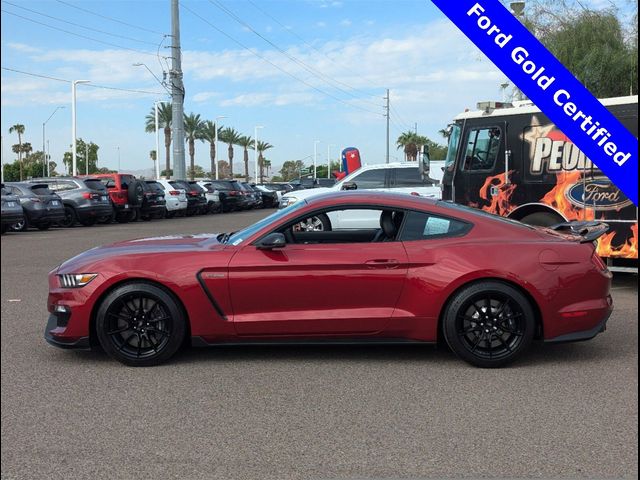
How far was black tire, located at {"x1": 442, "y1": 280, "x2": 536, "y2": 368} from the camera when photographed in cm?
548

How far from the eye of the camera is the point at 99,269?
5.55 m

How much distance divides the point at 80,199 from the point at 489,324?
20096 millimetres

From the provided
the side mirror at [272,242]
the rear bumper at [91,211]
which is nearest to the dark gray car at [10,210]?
the rear bumper at [91,211]

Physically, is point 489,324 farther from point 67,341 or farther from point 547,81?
point 67,341

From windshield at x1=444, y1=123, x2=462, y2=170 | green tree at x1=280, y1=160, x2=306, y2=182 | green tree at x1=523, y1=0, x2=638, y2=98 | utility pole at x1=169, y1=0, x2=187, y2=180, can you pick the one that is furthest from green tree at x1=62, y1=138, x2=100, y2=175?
windshield at x1=444, y1=123, x2=462, y2=170

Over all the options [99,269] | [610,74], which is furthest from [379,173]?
[99,269]

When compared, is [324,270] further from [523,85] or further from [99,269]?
[523,85]

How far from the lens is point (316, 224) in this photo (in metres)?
6.25

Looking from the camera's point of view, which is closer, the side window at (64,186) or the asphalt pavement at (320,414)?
the asphalt pavement at (320,414)

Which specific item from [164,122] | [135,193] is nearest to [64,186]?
[135,193]

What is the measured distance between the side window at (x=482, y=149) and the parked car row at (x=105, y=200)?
44.9 ft

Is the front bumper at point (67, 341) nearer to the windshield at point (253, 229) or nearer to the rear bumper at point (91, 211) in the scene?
the windshield at point (253, 229)

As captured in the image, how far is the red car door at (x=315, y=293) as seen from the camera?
18.1 ft

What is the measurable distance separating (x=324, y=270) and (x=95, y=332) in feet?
6.23
